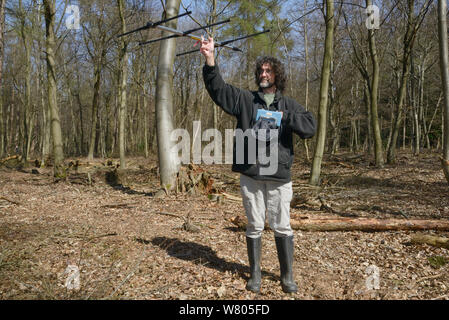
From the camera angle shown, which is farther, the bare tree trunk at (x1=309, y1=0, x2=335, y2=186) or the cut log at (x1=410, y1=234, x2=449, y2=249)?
the bare tree trunk at (x1=309, y1=0, x2=335, y2=186)

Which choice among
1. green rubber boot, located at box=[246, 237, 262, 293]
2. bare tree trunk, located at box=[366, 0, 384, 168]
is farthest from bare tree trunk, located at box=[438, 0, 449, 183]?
bare tree trunk, located at box=[366, 0, 384, 168]

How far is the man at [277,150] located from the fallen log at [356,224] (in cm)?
192

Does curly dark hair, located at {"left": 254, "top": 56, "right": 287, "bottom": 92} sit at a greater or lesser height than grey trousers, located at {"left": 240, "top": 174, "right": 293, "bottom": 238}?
greater

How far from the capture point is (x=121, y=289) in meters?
2.95

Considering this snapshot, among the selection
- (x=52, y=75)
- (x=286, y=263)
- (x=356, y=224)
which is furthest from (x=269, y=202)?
(x=52, y=75)

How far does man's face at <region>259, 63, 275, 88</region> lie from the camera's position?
9.85ft

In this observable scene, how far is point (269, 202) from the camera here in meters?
2.94

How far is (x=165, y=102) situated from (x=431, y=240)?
5.64 m

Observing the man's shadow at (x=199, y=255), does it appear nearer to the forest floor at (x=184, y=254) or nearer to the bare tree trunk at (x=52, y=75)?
the forest floor at (x=184, y=254)

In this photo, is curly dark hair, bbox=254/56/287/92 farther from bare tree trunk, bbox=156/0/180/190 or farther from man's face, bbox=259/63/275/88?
bare tree trunk, bbox=156/0/180/190

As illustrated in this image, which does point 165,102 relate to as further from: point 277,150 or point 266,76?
point 277,150

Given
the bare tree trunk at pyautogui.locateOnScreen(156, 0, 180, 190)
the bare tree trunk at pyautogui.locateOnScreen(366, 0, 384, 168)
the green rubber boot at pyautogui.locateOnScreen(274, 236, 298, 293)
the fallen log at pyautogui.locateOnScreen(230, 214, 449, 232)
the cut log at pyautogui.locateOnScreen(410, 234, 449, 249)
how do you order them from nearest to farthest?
the green rubber boot at pyautogui.locateOnScreen(274, 236, 298, 293), the cut log at pyautogui.locateOnScreen(410, 234, 449, 249), the fallen log at pyautogui.locateOnScreen(230, 214, 449, 232), the bare tree trunk at pyautogui.locateOnScreen(156, 0, 180, 190), the bare tree trunk at pyautogui.locateOnScreen(366, 0, 384, 168)

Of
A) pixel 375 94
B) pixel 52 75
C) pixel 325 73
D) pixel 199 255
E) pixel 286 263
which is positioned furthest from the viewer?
pixel 375 94
